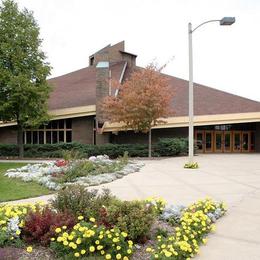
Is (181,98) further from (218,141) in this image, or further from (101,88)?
(101,88)

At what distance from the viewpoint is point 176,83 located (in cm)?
3888

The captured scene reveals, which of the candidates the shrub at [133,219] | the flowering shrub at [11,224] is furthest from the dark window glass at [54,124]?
the shrub at [133,219]

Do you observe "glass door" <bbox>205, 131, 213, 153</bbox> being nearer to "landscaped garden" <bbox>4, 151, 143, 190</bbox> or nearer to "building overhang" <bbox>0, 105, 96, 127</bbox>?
"building overhang" <bbox>0, 105, 96, 127</bbox>

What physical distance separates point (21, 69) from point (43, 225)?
79.1ft

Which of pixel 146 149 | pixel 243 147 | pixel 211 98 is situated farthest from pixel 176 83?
pixel 146 149

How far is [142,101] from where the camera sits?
24.9 metres

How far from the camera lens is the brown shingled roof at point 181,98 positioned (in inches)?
1326

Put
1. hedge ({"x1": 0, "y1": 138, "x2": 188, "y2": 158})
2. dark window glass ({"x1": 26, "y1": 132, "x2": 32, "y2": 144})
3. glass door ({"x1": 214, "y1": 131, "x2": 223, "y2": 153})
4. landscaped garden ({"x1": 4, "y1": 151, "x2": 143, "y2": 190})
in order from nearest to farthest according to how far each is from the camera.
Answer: landscaped garden ({"x1": 4, "y1": 151, "x2": 143, "y2": 190})
hedge ({"x1": 0, "y1": 138, "x2": 188, "y2": 158})
dark window glass ({"x1": 26, "y1": 132, "x2": 32, "y2": 144})
glass door ({"x1": 214, "y1": 131, "x2": 223, "y2": 153})

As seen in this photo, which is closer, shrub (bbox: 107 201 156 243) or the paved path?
shrub (bbox: 107 201 156 243)

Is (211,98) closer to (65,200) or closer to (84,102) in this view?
(84,102)

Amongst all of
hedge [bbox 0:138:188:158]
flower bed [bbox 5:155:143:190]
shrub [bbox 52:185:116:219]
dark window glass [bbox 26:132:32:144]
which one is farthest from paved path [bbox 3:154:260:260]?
dark window glass [bbox 26:132:32:144]

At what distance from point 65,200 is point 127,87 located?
20.5 metres

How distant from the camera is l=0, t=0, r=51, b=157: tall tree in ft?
88.8

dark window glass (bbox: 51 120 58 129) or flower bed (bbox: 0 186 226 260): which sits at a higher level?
dark window glass (bbox: 51 120 58 129)
